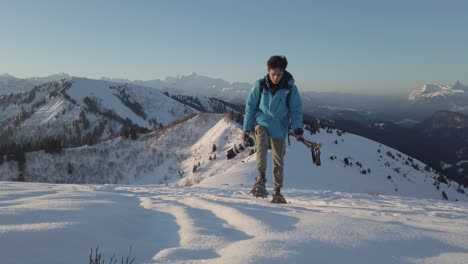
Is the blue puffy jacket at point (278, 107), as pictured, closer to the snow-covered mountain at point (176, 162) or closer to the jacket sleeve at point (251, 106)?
the jacket sleeve at point (251, 106)

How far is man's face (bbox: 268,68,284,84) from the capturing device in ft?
25.1

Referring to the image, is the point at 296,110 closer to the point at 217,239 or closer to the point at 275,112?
the point at 275,112

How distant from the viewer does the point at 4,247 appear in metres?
3.09

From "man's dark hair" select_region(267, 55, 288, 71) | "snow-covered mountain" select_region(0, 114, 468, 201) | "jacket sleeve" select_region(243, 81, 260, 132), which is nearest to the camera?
"man's dark hair" select_region(267, 55, 288, 71)

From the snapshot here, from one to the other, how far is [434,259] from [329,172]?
3359 cm

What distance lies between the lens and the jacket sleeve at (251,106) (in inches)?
317

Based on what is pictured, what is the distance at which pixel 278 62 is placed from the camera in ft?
25.0

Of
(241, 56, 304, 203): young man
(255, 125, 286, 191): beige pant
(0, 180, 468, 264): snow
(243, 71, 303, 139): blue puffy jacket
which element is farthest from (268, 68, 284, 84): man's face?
(0, 180, 468, 264): snow

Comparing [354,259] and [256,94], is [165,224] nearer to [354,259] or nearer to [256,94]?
[354,259]

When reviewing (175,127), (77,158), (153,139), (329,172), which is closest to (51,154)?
(77,158)

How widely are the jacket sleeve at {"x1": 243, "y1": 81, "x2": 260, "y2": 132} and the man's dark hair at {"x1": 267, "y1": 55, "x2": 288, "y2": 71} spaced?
0.56 meters

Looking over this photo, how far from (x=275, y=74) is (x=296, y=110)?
3.13ft

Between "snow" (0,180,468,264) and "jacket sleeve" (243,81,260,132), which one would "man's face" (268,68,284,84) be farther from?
"snow" (0,180,468,264)

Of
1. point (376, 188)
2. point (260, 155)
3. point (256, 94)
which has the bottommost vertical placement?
point (376, 188)
